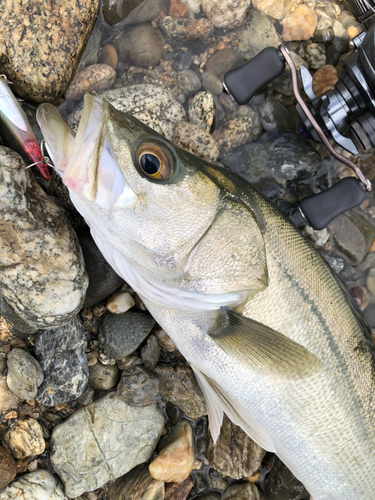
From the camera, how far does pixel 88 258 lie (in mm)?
2277

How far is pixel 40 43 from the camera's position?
2.10 meters

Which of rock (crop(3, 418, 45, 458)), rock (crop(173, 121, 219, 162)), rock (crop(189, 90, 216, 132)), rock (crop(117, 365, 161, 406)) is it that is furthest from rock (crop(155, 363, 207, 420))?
rock (crop(189, 90, 216, 132))

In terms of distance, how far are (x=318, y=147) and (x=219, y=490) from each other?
8.45 ft

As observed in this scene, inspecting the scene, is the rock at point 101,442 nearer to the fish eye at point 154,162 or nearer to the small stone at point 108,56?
the fish eye at point 154,162

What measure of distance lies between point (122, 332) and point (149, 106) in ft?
4.84

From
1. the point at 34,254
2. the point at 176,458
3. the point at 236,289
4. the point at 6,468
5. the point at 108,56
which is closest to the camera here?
the point at 236,289

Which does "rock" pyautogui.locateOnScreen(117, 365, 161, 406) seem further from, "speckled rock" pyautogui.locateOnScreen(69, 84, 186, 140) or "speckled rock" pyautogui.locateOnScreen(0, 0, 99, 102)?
"speckled rock" pyautogui.locateOnScreen(0, 0, 99, 102)

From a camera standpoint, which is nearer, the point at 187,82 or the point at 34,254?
the point at 34,254

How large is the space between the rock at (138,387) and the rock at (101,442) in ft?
0.23

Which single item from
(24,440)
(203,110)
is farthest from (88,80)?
(24,440)

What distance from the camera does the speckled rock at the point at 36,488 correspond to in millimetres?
2170

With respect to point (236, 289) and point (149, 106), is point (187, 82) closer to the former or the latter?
point (149, 106)

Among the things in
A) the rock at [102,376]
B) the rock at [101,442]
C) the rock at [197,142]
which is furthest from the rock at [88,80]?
the rock at [101,442]

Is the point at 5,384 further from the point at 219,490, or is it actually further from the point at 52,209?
the point at 219,490
